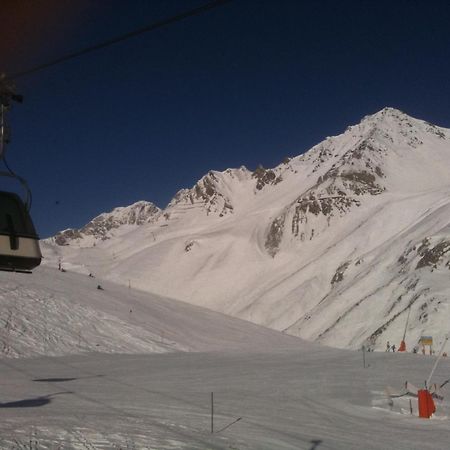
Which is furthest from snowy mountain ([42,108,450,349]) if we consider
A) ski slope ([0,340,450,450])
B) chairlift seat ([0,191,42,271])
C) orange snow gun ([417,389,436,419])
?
chairlift seat ([0,191,42,271])

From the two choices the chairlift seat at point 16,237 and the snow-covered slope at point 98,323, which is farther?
the snow-covered slope at point 98,323

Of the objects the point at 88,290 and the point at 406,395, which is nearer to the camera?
the point at 406,395

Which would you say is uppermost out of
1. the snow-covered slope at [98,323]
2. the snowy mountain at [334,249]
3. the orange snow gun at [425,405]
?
the snowy mountain at [334,249]

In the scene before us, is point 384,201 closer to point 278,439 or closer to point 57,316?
point 57,316

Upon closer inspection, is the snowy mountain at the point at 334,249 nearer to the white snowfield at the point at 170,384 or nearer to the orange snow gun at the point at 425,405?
the white snowfield at the point at 170,384

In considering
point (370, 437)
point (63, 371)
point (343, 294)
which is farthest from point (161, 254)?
point (370, 437)

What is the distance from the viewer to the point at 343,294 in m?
71.4

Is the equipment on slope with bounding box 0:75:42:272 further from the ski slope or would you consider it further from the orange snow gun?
the orange snow gun

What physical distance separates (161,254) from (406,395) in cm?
14249

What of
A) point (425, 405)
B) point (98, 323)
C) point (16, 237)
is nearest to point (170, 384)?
point (425, 405)

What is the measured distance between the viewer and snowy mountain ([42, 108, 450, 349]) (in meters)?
59.1

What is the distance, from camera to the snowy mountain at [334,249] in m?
59.1

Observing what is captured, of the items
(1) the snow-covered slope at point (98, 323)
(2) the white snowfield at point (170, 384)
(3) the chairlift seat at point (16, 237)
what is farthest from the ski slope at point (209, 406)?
(1) the snow-covered slope at point (98, 323)

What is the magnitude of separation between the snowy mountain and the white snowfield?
79.2ft
